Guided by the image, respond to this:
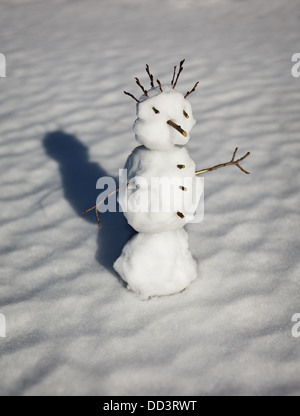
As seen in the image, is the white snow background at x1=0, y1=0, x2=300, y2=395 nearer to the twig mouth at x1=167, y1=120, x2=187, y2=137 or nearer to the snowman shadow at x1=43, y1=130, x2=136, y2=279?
the snowman shadow at x1=43, y1=130, x2=136, y2=279

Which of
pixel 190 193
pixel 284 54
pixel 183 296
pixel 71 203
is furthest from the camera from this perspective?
pixel 284 54

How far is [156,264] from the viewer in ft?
6.05

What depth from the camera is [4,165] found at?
123 inches

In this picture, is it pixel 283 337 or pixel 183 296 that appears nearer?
pixel 283 337

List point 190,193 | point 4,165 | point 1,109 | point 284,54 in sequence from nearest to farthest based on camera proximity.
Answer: point 190,193
point 4,165
point 1,109
point 284,54

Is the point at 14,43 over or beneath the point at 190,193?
over

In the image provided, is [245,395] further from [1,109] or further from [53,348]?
[1,109]

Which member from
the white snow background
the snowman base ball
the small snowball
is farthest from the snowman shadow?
the small snowball

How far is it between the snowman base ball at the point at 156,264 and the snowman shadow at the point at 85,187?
0.29 meters

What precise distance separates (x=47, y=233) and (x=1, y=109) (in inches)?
85.3

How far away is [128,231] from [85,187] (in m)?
0.68

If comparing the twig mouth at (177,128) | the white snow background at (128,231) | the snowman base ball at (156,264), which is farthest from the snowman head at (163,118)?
the white snow background at (128,231)
